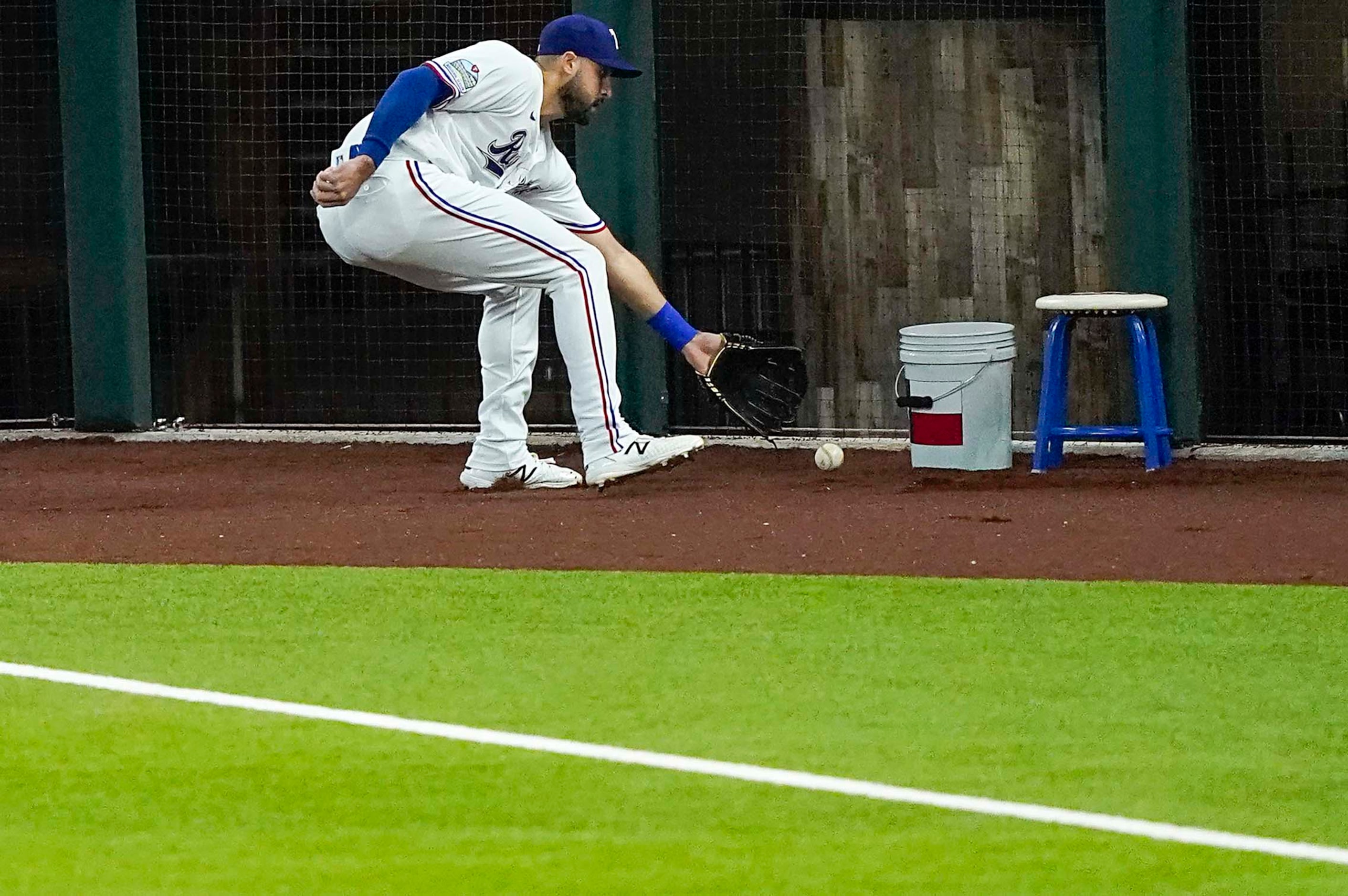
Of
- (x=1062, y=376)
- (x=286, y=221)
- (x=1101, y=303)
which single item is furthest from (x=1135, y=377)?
(x=286, y=221)

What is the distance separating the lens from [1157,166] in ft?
32.6

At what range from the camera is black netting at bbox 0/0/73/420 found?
11.3m

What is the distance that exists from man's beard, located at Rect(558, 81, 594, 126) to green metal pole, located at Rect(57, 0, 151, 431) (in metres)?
3.17

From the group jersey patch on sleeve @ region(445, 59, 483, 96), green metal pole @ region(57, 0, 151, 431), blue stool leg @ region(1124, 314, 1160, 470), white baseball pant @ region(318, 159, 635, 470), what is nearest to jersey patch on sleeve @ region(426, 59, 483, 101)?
jersey patch on sleeve @ region(445, 59, 483, 96)

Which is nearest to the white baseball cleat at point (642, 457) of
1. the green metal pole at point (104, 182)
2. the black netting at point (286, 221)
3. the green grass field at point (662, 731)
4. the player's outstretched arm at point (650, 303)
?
the player's outstretched arm at point (650, 303)

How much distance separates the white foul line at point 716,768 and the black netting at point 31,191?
20.3 ft

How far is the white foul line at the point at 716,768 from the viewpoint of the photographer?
3816 mm

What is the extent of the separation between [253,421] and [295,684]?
252 inches

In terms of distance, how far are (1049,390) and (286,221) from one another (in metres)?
3.90

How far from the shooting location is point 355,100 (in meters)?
11.0

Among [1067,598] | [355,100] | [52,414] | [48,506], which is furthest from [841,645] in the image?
[52,414]

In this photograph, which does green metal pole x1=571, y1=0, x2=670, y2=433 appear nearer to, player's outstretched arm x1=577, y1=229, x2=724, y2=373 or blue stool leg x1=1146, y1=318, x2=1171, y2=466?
player's outstretched arm x1=577, y1=229, x2=724, y2=373

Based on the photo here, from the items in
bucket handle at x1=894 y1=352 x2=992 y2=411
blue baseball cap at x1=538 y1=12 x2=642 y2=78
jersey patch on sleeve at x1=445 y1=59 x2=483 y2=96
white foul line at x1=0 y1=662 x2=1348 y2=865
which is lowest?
white foul line at x1=0 y1=662 x2=1348 y2=865

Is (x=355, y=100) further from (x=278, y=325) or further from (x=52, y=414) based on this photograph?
(x=52, y=414)
